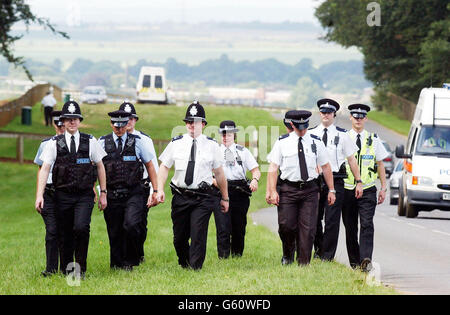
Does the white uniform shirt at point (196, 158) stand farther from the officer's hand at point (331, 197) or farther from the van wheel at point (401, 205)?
the van wheel at point (401, 205)

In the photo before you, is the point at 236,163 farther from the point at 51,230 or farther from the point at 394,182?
the point at 394,182

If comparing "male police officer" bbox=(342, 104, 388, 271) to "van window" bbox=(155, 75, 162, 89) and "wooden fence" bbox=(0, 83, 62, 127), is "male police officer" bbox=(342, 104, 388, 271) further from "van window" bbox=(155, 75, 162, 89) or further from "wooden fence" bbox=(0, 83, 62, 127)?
"van window" bbox=(155, 75, 162, 89)

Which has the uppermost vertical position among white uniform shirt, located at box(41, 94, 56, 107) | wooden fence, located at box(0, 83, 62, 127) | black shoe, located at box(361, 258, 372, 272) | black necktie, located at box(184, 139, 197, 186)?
black necktie, located at box(184, 139, 197, 186)

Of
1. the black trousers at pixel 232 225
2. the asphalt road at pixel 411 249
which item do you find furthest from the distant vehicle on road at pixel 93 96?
the black trousers at pixel 232 225

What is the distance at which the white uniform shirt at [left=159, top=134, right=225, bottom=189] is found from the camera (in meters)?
12.8

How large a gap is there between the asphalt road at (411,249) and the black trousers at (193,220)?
2218 millimetres

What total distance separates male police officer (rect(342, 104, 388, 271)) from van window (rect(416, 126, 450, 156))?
1019 cm

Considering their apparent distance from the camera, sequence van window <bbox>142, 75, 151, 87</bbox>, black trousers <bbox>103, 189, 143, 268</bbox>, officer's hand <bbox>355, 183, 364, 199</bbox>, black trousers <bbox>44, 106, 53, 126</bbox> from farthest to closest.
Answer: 1. van window <bbox>142, 75, 151, 87</bbox>
2. black trousers <bbox>44, 106, 53, 126</bbox>
3. officer's hand <bbox>355, 183, 364, 199</bbox>
4. black trousers <bbox>103, 189, 143, 268</bbox>

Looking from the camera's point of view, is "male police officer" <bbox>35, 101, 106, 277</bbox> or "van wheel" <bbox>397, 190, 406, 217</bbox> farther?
"van wheel" <bbox>397, 190, 406, 217</bbox>

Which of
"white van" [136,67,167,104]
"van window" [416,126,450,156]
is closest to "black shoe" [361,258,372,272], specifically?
"van window" [416,126,450,156]

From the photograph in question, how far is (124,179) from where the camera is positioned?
13094 mm
